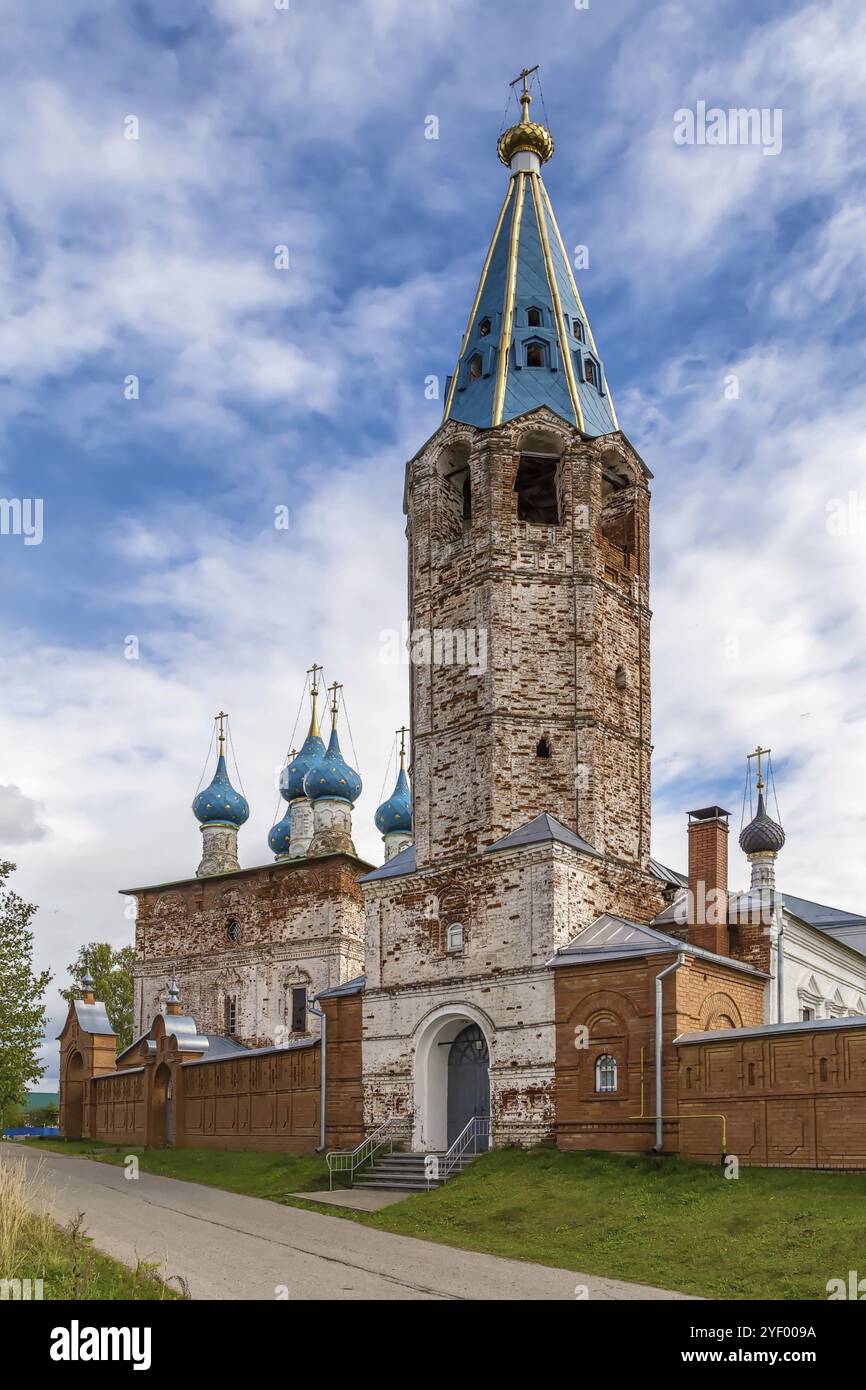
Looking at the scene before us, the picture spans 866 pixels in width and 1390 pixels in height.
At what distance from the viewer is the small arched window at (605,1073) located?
18.9 metres

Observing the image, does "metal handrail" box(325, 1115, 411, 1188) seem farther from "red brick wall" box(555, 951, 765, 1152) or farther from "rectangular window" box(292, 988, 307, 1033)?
"rectangular window" box(292, 988, 307, 1033)

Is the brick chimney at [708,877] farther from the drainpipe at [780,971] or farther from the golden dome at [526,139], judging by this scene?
the golden dome at [526,139]

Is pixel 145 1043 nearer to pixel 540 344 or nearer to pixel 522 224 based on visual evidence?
pixel 540 344

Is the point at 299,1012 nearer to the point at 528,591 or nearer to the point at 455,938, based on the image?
the point at 455,938

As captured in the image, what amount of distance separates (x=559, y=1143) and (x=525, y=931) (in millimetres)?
3230

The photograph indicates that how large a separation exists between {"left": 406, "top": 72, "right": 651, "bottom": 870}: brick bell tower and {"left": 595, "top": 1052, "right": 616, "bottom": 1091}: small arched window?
407cm

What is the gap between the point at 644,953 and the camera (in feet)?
61.8

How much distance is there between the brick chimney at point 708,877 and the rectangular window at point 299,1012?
46.8 ft

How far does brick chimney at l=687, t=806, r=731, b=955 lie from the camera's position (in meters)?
21.4

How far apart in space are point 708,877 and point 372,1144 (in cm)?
709

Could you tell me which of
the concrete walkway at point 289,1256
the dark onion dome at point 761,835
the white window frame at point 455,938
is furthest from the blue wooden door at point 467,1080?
the dark onion dome at point 761,835

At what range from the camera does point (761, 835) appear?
3272cm

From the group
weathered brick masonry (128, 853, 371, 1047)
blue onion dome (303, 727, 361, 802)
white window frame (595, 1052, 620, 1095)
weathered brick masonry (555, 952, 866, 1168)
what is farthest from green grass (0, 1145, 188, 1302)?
blue onion dome (303, 727, 361, 802)
